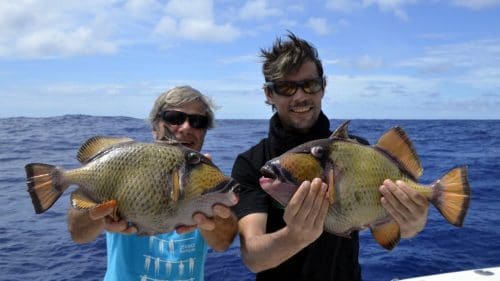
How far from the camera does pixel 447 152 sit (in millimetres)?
27375

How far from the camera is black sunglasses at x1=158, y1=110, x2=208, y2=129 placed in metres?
3.77

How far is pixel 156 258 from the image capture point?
11.8 feet

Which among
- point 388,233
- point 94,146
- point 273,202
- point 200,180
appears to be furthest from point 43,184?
point 388,233

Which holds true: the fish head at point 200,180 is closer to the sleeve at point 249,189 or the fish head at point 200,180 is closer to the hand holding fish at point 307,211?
the hand holding fish at point 307,211

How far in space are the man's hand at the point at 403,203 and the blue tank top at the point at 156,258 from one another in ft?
5.12

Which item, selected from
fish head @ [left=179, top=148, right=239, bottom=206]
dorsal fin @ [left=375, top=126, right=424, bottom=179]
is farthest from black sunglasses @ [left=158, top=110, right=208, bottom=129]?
dorsal fin @ [left=375, top=126, right=424, bottom=179]

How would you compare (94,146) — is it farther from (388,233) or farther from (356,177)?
(388,233)

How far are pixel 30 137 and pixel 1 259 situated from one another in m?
23.4

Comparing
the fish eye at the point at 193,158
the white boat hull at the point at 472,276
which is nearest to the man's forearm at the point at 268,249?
the fish eye at the point at 193,158

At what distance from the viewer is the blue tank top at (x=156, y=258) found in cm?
357

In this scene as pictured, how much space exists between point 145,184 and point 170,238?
99cm

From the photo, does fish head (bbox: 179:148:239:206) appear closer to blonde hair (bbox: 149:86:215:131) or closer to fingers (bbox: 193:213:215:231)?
fingers (bbox: 193:213:215:231)

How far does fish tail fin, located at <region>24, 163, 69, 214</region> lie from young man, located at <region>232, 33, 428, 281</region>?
1.39 metres

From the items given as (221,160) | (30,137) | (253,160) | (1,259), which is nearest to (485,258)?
(253,160)
